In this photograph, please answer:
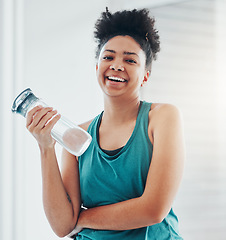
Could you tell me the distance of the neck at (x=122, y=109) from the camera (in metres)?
0.99

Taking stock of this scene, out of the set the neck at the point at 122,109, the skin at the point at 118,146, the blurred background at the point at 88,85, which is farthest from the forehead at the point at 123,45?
the blurred background at the point at 88,85

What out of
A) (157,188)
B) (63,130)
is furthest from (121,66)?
(157,188)

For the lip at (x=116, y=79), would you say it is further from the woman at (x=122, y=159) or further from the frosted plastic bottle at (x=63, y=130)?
the frosted plastic bottle at (x=63, y=130)

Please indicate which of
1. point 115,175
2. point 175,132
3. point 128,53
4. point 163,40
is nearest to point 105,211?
point 115,175

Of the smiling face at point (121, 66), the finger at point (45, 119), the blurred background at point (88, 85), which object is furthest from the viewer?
the blurred background at point (88, 85)

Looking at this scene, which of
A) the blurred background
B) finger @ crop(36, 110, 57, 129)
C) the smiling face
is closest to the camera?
finger @ crop(36, 110, 57, 129)

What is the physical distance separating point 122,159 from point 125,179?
0.06 m

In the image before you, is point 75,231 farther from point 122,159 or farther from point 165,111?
point 165,111

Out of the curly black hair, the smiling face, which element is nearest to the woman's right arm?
the smiling face

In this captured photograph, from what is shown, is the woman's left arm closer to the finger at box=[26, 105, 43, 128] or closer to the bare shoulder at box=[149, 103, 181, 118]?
the bare shoulder at box=[149, 103, 181, 118]

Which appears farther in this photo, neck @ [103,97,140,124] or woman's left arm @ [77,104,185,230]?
neck @ [103,97,140,124]

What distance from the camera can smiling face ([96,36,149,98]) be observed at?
0.93 m

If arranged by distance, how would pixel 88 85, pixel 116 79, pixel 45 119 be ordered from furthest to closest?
pixel 88 85
pixel 116 79
pixel 45 119

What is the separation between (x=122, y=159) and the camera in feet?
2.99
